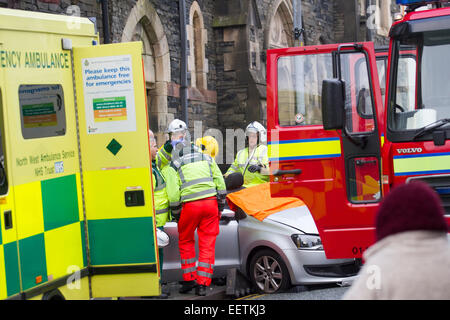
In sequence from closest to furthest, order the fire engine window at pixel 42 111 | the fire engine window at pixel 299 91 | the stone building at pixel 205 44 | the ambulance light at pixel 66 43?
the fire engine window at pixel 42 111, the ambulance light at pixel 66 43, the fire engine window at pixel 299 91, the stone building at pixel 205 44

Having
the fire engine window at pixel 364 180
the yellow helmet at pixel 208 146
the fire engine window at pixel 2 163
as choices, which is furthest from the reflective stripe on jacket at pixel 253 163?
the fire engine window at pixel 2 163

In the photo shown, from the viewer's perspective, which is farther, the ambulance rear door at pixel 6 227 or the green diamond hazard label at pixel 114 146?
the green diamond hazard label at pixel 114 146

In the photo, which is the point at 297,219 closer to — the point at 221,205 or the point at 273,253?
the point at 273,253

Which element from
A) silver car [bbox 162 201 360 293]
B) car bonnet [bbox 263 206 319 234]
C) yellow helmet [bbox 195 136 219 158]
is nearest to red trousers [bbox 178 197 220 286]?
silver car [bbox 162 201 360 293]

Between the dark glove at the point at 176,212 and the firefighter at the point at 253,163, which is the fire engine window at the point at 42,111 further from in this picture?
the firefighter at the point at 253,163

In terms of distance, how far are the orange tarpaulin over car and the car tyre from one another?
433 mm

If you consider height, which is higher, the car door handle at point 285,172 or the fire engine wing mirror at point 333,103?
the fire engine wing mirror at point 333,103

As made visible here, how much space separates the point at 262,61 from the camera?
23047 mm

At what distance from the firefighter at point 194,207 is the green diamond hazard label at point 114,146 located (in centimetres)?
229

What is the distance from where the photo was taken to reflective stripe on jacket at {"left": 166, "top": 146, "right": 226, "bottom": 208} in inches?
348

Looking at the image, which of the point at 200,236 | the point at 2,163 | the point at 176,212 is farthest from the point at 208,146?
the point at 2,163

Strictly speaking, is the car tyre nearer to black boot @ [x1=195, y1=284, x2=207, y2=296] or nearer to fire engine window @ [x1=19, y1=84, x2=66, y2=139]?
black boot @ [x1=195, y1=284, x2=207, y2=296]

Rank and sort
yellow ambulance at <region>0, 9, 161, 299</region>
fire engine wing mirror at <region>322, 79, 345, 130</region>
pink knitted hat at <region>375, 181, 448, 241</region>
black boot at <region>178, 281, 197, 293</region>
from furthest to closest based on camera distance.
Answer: black boot at <region>178, 281, 197, 293</region> → fire engine wing mirror at <region>322, 79, 345, 130</region> → yellow ambulance at <region>0, 9, 161, 299</region> → pink knitted hat at <region>375, 181, 448, 241</region>

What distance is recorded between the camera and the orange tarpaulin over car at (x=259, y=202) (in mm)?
9008
